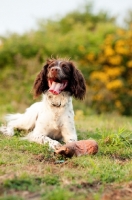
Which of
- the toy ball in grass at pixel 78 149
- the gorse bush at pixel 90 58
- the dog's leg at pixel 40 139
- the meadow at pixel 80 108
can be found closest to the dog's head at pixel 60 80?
the dog's leg at pixel 40 139

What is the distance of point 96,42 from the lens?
18406 mm

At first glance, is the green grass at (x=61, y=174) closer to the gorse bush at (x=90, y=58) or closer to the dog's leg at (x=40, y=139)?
the dog's leg at (x=40, y=139)

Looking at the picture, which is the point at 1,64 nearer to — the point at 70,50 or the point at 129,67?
the point at 70,50

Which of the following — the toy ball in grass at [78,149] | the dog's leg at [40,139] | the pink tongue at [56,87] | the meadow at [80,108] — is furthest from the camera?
the pink tongue at [56,87]

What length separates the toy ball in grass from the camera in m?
4.95

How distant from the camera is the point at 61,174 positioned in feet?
13.8

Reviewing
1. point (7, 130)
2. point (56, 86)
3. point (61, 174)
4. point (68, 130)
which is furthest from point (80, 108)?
point (61, 174)

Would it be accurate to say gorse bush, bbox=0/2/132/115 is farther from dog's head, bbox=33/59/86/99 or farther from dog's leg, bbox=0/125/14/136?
dog's head, bbox=33/59/86/99

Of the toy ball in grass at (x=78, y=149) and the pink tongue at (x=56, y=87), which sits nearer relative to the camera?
the toy ball in grass at (x=78, y=149)

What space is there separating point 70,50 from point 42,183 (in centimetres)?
1413

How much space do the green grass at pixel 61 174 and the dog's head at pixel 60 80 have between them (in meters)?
0.85

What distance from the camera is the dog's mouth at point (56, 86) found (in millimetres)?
6068

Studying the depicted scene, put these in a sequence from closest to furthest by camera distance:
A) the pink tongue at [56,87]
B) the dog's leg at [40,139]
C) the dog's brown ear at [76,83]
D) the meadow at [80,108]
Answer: the meadow at [80,108]
the dog's leg at [40,139]
the pink tongue at [56,87]
the dog's brown ear at [76,83]

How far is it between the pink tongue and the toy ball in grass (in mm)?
1042
